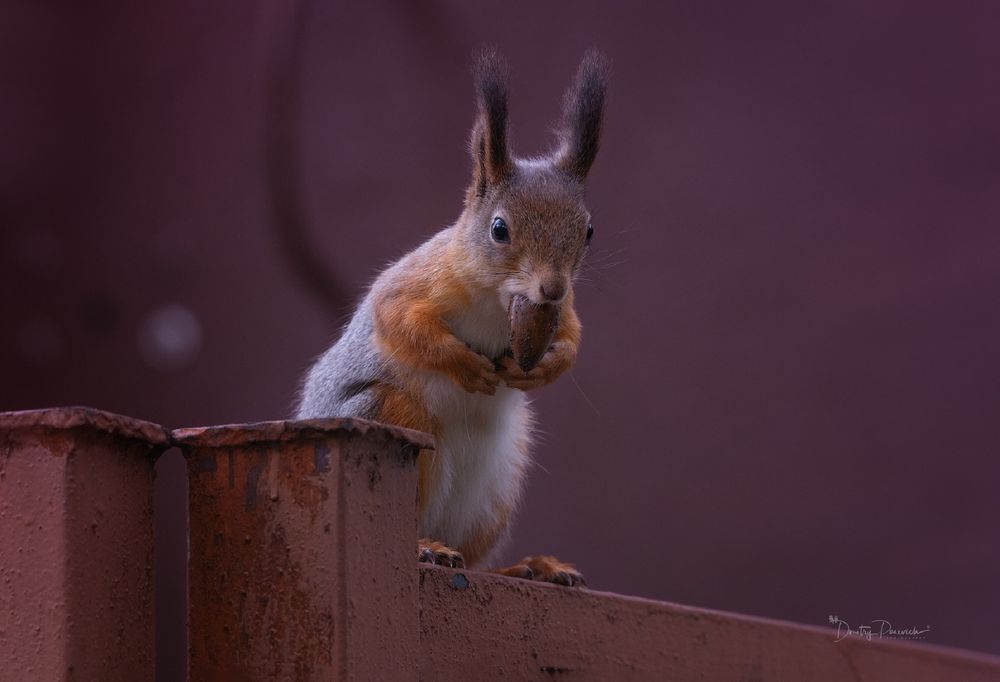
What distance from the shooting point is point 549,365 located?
1485 mm

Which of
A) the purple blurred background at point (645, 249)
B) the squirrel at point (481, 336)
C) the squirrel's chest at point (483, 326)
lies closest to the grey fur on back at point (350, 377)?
the squirrel at point (481, 336)

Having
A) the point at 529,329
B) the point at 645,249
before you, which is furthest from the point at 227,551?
the point at 645,249

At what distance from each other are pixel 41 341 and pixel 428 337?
4.75 feet

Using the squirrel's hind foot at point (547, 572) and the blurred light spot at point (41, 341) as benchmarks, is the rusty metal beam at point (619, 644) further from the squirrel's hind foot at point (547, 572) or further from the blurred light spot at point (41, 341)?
the blurred light spot at point (41, 341)

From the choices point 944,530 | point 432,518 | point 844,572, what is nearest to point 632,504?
point 844,572

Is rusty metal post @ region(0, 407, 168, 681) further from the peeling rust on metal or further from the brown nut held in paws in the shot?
the brown nut held in paws

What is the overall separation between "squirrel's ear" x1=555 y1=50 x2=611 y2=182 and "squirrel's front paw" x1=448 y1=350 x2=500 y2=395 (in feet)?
1.14

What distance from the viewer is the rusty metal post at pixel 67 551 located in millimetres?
828

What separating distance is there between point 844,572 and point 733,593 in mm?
233

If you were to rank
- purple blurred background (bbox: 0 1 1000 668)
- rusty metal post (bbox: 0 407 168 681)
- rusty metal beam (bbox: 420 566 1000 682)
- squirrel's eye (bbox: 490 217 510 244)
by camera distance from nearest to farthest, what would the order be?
1. rusty metal post (bbox: 0 407 168 681)
2. rusty metal beam (bbox: 420 566 1000 682)
3. squirrel's eye (bbox: 490 217 510 244)
4. purple blurred background (bbox: 0 1 1000 668)

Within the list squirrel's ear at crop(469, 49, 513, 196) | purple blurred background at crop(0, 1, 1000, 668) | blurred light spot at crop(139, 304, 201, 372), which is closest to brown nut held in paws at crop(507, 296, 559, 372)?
squirrel's ear at crop(469, 49, 513, 196)

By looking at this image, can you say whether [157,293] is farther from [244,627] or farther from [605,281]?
[244,627]

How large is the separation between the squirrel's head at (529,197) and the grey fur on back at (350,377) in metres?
0.19

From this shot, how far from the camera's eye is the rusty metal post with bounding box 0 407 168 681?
0.83m
